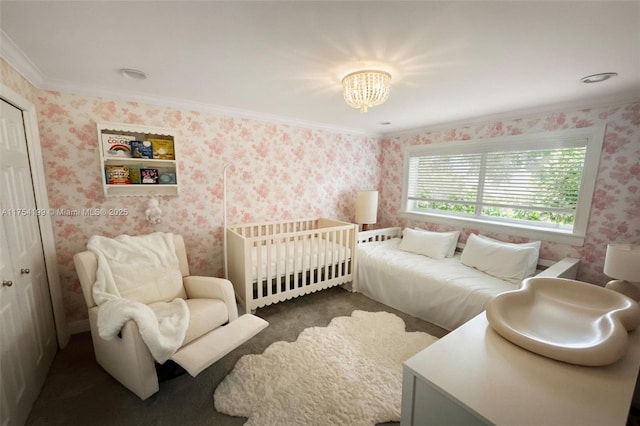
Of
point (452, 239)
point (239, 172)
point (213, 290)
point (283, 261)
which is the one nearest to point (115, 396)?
point (213, 290)

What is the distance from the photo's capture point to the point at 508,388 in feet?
2.96

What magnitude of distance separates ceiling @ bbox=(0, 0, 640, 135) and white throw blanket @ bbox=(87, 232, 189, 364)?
50.8 inches

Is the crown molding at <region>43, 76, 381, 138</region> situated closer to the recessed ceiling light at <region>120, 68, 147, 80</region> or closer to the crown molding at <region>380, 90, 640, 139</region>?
the recessed ceiling light at <region>120, 68, 147, 80</region>

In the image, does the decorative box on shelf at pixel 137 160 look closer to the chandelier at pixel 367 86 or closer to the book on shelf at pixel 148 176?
the book on shelf at pixel 148 176

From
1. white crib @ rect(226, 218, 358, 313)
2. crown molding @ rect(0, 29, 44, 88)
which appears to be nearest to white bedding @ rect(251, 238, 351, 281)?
white crib @ rect(226, 218, 358, 313)

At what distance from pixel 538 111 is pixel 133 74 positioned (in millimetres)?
3555

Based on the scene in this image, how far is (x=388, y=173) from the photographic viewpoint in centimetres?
402

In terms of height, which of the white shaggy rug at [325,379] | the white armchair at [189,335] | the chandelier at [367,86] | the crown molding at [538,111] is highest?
the crown molding at [538,111]

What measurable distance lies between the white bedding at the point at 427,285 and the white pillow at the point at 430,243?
8 centimetres

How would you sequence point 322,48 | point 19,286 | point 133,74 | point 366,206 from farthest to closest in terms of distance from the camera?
point 366,206 < point 133,74 < point 19,286 < point 322,48

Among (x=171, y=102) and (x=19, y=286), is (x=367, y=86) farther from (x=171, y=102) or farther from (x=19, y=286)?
(x=19, y=286)

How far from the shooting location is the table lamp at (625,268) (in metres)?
1.51

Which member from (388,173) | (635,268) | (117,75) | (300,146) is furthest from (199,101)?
(635,268)

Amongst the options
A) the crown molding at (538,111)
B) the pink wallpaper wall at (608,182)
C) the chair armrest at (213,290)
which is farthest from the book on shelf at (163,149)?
the pink wallpaper wall at (608,182)
